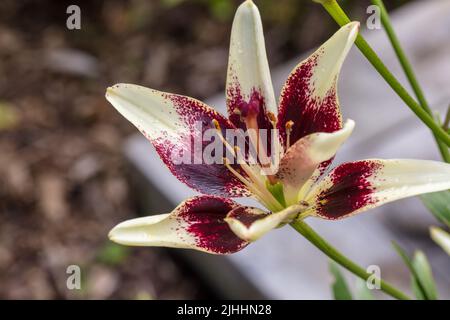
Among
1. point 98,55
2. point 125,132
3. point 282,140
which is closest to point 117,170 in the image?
point 125,132

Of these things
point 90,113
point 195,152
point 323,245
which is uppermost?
point 90,113

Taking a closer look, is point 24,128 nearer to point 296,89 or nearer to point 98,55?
point 98,55

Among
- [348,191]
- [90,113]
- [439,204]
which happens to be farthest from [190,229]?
[90,113]

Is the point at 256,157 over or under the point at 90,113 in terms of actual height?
under

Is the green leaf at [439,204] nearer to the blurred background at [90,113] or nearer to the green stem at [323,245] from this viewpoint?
the green stem at [323,245]

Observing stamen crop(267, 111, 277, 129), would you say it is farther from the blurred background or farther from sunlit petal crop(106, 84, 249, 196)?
the blurred background

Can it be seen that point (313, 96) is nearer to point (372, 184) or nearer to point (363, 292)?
point (372, 184)
